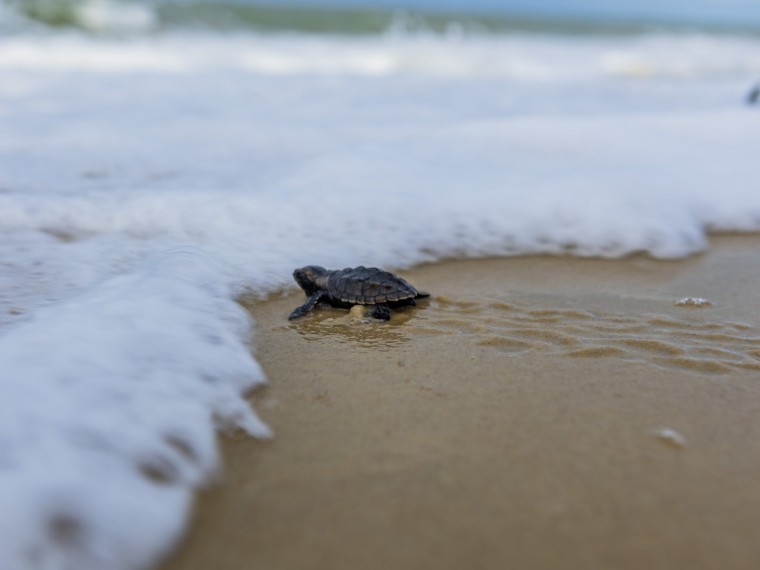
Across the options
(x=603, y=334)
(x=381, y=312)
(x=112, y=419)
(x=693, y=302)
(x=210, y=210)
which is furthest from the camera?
(x=210, y=210)

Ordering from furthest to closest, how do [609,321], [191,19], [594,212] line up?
[191,19], [594,212], [609,321]

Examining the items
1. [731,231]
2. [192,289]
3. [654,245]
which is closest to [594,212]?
[654,245]

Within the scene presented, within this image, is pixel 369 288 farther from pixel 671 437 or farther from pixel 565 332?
pixel 671 437

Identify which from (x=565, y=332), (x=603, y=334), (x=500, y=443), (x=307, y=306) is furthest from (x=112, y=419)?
(x=603, y=334)

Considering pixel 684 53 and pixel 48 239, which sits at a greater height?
pixel 684 53

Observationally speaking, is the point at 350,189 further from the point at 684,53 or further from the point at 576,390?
the point at 684,53

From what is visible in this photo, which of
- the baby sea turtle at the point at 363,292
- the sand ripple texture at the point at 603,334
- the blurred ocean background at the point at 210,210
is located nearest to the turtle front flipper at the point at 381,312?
the baby sea turtle at the point at 363,292

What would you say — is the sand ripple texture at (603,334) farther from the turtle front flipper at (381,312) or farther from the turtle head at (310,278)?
the turtle head at (310,278)

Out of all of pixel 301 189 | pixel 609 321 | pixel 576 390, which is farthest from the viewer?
pixel 301 189
